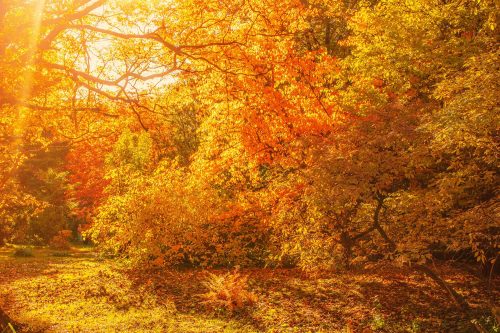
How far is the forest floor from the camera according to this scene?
31.8ft

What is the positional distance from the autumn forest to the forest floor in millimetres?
76

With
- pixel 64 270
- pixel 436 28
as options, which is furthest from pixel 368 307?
pixel 64 270

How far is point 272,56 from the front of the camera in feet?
49.6

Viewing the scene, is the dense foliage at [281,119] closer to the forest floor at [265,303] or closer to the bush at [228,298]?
the forest floor at [265,303]

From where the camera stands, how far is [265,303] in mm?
11664

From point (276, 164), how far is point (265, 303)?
434 centimetres

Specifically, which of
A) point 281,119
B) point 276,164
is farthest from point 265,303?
point 281,119

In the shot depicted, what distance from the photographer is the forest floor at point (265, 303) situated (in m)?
9.69

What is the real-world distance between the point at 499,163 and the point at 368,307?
4.12m

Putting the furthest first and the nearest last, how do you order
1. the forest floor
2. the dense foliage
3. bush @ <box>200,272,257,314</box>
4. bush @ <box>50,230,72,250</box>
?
bush @ <box>50,230,72,250</box> < bush @ <box>200,272,257,314</box> < the forest floor < the dense foliage

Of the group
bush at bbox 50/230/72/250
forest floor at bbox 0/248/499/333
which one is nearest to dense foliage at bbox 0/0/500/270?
forest floor at bbox 0/248/499/333

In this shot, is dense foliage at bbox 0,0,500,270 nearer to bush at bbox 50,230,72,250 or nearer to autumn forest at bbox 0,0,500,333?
autumn forest at bbox 0,0,500,333

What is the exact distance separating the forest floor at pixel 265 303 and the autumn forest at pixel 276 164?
76mm

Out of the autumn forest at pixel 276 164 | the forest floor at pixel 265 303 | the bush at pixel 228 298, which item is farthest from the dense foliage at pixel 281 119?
the bush at pixel 228 298
